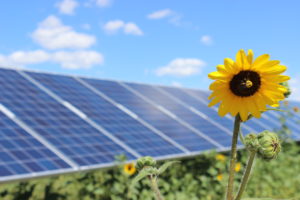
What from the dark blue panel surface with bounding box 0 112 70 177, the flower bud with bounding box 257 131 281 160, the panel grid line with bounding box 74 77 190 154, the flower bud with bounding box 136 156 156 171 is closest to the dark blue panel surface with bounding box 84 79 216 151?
the panel grid line with bounding box 74 77 190 154

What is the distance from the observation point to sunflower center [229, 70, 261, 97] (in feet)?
5.45

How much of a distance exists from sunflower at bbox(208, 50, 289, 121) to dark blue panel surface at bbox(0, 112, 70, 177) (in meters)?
Result: 3.97

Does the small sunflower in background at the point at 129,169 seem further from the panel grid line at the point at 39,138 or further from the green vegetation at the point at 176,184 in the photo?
the panel grid line at the point at 39,138

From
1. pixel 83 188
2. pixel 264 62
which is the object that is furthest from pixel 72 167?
pixel 264 62

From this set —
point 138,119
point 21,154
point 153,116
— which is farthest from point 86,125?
point 153,116

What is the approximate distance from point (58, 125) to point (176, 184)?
78.7 inches

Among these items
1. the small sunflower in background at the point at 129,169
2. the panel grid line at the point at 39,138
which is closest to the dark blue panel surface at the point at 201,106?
the small sunflower in background at the point at 129,169

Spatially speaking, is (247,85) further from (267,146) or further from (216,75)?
(267,146)

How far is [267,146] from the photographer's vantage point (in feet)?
5.46

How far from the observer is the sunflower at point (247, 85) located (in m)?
1.62

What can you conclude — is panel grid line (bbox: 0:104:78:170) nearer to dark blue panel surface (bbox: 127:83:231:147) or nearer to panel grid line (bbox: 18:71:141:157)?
panel grid line (bbox: 18:71:141:157)

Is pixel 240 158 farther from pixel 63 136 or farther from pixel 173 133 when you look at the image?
pixel 63 136

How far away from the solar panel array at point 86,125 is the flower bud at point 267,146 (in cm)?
393

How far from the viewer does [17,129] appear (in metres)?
6.21
